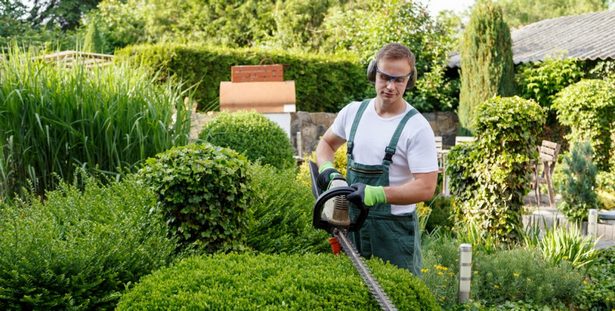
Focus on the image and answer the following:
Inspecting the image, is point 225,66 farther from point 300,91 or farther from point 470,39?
point 470,39

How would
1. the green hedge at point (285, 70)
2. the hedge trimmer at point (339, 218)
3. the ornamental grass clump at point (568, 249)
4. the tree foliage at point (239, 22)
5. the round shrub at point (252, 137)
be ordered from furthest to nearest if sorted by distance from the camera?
the tree foliage at point (239, 22), the green hedge at point (285, 70), the round shrub at point (252, 137), the ornamental grass clump at point (568, 249), the hedge trimmer at point (339, 218)

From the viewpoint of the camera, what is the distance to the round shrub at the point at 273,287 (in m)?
2.74

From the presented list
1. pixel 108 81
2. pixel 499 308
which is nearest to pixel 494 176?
pixel 499 308

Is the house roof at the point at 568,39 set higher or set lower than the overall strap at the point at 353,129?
higher

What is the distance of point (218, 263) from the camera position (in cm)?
318

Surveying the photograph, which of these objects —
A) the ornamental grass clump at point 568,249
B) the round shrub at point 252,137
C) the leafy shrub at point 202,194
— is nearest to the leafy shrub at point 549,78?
the round shrub at point 252,137

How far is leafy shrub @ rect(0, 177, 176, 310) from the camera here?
333cm

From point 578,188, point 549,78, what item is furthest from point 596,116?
point 578,188

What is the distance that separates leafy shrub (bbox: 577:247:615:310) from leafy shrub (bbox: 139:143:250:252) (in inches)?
107

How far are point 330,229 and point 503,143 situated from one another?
376 cm

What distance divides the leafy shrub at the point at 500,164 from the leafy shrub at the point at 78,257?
3.45 metres

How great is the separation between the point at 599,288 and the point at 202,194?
326 centimetres

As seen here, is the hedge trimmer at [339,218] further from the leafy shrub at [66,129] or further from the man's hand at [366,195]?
the leafy shrub at [66,129]

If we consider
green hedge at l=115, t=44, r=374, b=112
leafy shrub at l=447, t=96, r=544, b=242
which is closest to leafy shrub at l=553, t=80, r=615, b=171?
green hedge at l=115, t=44, r=374, b=112
